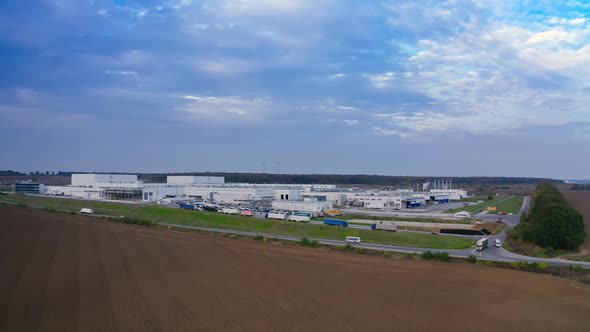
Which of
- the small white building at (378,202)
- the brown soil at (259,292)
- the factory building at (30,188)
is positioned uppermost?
the factory building at (30,188)

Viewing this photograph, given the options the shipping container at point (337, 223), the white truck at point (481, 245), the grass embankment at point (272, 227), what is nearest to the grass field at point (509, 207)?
the shipping container at point (337, 223)

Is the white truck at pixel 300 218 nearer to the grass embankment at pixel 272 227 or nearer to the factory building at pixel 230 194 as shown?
the grass embankment at pixel 272 227

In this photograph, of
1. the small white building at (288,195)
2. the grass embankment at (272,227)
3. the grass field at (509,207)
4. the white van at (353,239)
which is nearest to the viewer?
the white van at (353,239)

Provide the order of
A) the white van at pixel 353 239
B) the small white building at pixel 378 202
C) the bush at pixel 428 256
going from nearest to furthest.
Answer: the bush at pixel 428 256 < the white van at pixel 353 239 < the small white building at pixel 378 202

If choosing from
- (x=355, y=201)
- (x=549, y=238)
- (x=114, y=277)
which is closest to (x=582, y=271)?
(x=549, y=238)

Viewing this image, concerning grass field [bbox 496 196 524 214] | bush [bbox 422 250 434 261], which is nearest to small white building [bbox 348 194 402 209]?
grass field [bbox 496 196 524 214]

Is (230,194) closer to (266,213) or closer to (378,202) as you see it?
(378,202)

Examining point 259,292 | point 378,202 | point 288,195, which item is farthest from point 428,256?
point 288,195
